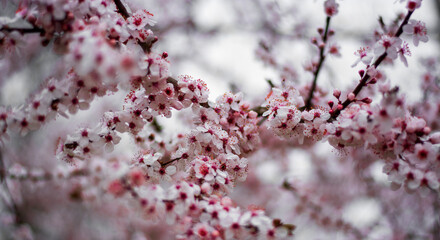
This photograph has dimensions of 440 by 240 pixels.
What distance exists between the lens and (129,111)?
230cm

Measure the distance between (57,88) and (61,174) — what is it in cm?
294

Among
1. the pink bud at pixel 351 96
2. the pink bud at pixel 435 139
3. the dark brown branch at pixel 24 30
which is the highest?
the pink bud at pixel 351 96

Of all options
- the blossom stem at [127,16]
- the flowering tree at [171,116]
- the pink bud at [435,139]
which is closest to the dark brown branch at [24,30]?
the flowering tree at [171,116]

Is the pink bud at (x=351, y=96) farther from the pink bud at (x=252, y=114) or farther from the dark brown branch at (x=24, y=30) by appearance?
the dark brown branch at (x=24, y=30)

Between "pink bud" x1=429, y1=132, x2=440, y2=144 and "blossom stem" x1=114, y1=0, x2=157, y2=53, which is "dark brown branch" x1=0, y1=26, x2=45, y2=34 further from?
"pink bud" x1=429, y1=132, x2=440, y2=144

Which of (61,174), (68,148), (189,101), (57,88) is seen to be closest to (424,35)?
(189,101)

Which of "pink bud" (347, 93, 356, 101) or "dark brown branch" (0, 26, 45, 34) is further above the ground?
"pink bud" (347, 93, 356, 101)

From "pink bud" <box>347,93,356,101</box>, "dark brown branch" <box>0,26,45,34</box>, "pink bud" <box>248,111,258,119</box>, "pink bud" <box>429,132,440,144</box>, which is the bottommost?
"dark brown branch" <box>0,26,45,34</box>

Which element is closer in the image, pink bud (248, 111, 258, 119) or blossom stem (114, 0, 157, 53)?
blossom stem (114, 0, 157, 53)

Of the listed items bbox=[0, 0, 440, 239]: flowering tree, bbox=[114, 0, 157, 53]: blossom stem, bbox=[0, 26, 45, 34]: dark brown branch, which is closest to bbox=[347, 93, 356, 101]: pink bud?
bbox=[0, 0, 440, 239]: flowering tree

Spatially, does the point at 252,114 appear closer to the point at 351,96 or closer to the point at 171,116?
the point at 171,116

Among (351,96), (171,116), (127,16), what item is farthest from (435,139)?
(127,16)

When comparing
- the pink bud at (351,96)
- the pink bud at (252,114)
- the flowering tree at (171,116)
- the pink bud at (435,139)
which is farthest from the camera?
the pink bud at (252,114)

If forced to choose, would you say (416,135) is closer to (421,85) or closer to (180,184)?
(180,184)
